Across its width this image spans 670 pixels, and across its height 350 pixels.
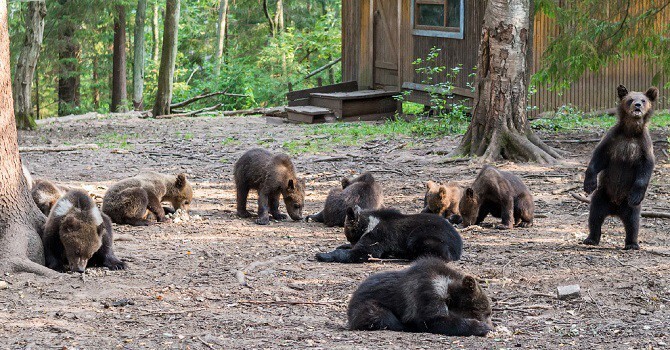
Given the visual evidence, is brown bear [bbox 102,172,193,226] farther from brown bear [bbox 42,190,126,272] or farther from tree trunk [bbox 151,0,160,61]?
tree trunk [bbox 151,0,160,61]

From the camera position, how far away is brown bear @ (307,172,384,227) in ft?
34.2

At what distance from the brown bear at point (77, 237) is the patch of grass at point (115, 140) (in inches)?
397

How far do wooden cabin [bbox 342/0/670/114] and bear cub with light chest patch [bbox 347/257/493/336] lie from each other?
47.8 ft

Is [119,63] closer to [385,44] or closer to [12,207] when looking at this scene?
[385,44]

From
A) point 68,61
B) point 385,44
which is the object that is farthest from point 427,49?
point 68,61

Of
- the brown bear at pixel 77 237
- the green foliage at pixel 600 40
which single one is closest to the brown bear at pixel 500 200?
the brown bear at pixel 77 237

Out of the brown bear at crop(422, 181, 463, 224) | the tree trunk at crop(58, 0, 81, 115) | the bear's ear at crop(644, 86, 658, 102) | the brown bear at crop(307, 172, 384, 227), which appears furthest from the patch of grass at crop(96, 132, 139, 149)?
the bear's ear at crop(644, 86, 658, 102)

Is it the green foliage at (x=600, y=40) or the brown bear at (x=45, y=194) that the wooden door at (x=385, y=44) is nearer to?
the green foliage at (x=600, y=40)

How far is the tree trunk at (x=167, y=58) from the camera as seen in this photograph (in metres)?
26.8

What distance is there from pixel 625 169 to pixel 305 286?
3905mm

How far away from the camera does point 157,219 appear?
432 inches

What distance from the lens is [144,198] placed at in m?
10.6

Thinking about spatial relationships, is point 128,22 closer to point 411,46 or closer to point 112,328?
point 411,46

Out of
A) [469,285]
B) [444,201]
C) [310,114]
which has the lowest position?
[469,285]
